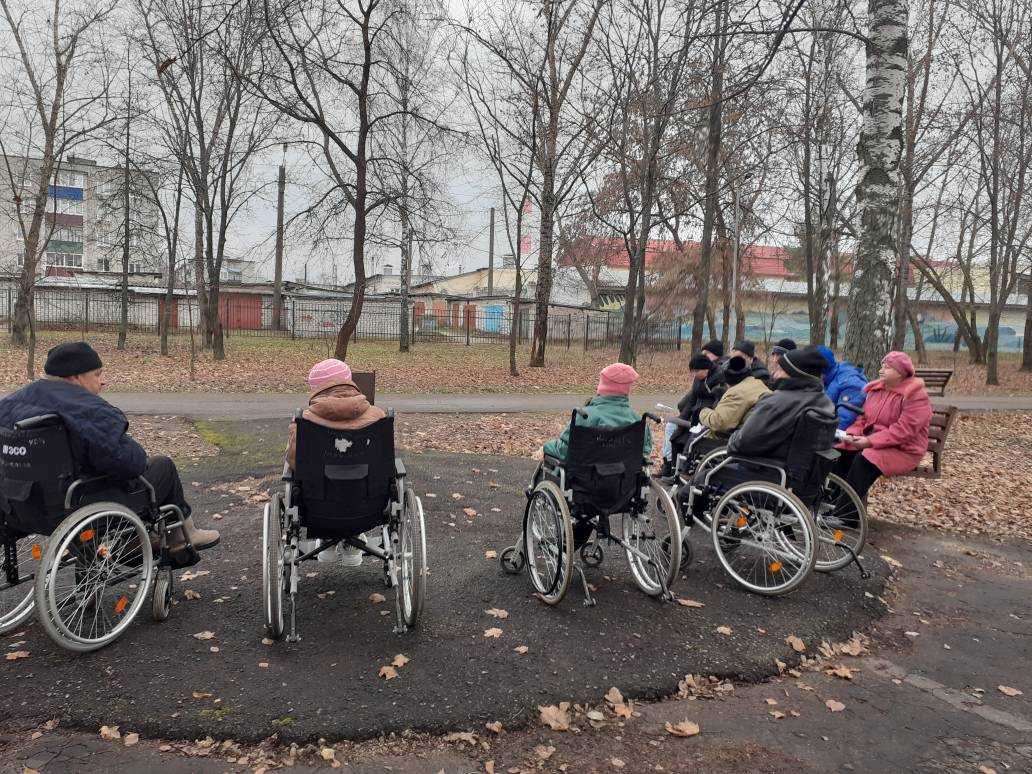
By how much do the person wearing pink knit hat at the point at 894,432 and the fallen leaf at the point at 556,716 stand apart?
10.8 feet

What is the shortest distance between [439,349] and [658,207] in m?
13.0

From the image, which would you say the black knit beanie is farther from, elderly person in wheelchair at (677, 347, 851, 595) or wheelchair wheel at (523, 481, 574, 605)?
elderly person in wheelchair at (677, 347, 851, 595)

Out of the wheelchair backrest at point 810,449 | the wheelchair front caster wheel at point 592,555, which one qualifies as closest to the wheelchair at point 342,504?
the wheelchair front caster wheel at point 592,555

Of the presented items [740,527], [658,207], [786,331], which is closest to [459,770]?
[740,527]

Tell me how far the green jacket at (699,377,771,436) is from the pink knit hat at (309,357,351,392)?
2.80 m

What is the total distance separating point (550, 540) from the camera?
4.03 m

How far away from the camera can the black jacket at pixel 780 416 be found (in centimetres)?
434

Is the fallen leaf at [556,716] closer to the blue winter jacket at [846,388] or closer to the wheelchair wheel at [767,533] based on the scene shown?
the wheelchair wheel at [767,533]

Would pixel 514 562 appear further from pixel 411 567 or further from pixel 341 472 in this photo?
pixel 341 472

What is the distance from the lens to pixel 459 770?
257 centimetres

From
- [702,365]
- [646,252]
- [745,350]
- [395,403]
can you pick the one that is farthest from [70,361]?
[646,252]

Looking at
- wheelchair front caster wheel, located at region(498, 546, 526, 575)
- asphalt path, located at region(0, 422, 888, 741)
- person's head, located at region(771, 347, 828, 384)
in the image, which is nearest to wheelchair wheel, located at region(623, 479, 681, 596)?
asphalt path, located at region(0, 422, 888, 741)

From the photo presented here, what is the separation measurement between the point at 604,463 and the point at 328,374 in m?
1.59

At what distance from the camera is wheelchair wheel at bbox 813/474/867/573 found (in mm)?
4707
